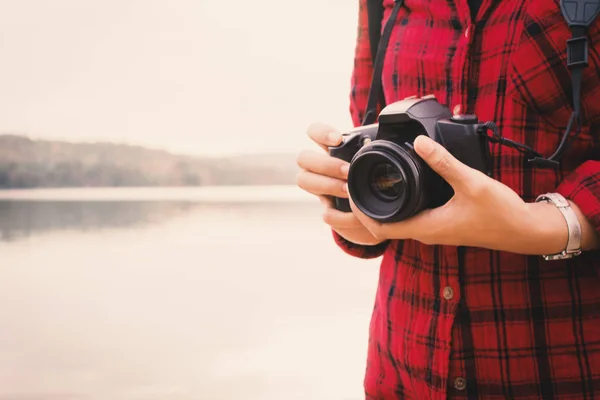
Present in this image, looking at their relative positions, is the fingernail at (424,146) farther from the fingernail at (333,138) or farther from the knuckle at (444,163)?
the fingernail at (333,138)

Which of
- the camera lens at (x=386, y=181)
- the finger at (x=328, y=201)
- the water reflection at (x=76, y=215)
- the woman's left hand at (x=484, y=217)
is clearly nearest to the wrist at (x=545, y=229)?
the woman's left hand at (x=484, y=217)

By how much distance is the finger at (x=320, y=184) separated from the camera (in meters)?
0.53

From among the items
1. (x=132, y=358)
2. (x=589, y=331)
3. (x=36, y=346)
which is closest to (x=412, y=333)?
(x=589, y=331)

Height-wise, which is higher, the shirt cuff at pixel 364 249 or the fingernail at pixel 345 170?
the fingernail at pixel 345 170

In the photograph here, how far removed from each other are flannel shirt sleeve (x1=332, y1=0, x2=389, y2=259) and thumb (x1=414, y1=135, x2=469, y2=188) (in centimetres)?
18

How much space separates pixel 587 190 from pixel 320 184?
24 centimetres

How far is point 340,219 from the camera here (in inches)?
21.0

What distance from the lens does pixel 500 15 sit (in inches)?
18.1

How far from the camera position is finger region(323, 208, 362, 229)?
0.52 metres

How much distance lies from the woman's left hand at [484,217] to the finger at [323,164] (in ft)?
0.41

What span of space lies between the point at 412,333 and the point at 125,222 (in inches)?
132

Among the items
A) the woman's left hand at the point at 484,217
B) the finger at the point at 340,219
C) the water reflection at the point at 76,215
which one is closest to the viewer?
the woman's left hand at the point at 484,217

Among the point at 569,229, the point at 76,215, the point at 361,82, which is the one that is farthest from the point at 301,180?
the point at 76,215

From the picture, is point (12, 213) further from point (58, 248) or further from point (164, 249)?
point (164, 249)
